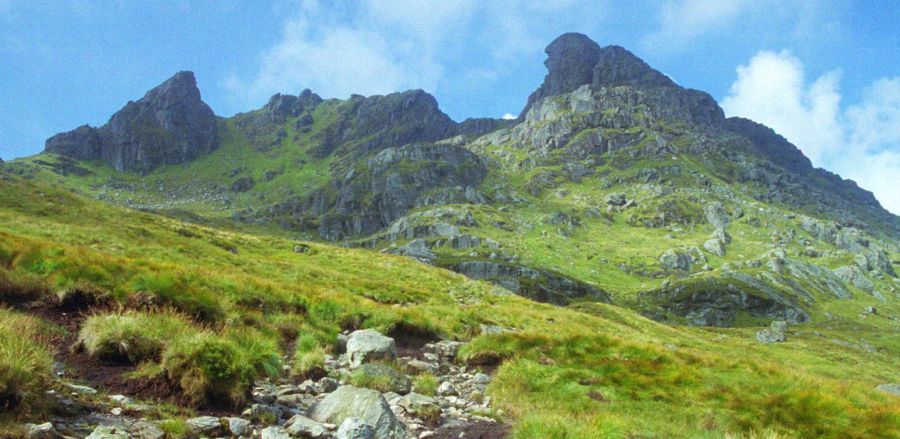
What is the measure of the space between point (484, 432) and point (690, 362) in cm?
1160

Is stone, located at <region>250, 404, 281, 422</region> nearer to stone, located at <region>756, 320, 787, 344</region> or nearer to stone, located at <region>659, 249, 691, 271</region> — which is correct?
stone, located at <region>756, 320, 787, 344</region>

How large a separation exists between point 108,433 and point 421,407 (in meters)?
6.52

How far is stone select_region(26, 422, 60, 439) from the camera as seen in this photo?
5.68m

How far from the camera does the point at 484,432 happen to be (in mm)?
10359

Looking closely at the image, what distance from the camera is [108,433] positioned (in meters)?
6.42

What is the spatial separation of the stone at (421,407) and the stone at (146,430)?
5.56 metres

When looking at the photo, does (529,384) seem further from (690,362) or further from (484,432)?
(690,362)

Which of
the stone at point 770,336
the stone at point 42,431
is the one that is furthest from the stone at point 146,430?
the stone at point 770,336

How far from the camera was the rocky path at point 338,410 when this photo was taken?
23.1ft

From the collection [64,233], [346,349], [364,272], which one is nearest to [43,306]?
[346,349]

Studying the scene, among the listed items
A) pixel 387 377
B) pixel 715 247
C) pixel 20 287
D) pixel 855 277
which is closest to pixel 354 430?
pixel 387 377

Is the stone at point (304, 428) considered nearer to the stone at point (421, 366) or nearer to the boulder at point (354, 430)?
the boulder at point (354, 430)

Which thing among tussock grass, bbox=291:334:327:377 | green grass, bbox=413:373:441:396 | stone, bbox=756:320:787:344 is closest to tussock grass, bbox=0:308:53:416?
tussock grass, bbox=291:334:327:377

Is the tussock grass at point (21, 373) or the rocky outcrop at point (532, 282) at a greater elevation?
the rocky outcrop at point (532, 282)
